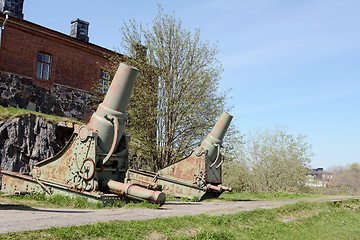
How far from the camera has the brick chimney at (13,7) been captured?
20625 millimetres

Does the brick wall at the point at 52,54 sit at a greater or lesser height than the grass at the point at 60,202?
greater

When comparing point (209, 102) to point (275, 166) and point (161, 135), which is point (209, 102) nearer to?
point (161, 135)

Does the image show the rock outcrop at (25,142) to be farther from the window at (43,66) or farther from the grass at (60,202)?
the window at (43,66)

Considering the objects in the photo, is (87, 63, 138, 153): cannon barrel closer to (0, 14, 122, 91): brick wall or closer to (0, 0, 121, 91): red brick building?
(0, 0, 121, 91): red brick building

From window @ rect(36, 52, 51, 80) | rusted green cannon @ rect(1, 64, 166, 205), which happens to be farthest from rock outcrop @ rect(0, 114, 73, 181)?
window @ rect(36, 52, 51, 80)

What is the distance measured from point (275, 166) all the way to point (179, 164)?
12126mm

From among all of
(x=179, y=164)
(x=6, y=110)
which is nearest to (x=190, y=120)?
(x=179, y=164)

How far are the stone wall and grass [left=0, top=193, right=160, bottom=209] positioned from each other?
11.8 meters

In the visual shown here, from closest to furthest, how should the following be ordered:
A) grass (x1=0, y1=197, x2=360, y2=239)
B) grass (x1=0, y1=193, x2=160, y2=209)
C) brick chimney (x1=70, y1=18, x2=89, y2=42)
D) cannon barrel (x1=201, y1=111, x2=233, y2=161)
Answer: grass (x1=0, y1=197, x2=360, y2=239) → grass (x1=0, y1=193, x2=160, y2=209) → cannon barrel (x1=201, y1=111, x2=233, y2=161) → brick chimney (x1=70, y1=18, x2=89, y2=42)

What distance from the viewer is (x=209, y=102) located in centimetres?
1875

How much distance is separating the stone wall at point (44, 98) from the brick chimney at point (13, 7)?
4.13m

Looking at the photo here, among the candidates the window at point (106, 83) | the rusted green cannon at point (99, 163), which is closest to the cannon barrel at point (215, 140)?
the rusted green cannon at point (99, 163)

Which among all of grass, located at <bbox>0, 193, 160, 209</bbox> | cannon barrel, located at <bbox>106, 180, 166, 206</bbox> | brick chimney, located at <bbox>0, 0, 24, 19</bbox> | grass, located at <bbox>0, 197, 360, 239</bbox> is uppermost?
brick chimney, located at <bbox>0, 0, 24, 19</bbox>

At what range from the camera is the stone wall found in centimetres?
1908
